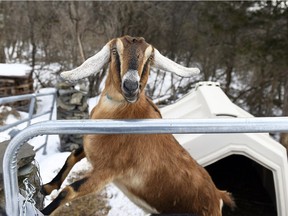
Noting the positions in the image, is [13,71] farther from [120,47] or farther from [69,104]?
[120,47]

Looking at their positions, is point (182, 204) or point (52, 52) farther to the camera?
point (52, 52)

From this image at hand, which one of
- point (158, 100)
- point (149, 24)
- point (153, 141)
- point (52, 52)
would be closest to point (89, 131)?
point (153, 141)

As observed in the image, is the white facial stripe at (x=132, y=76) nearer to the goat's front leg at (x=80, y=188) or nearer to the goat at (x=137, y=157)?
the goat at (x=137, y=157)

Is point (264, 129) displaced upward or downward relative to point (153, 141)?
upward

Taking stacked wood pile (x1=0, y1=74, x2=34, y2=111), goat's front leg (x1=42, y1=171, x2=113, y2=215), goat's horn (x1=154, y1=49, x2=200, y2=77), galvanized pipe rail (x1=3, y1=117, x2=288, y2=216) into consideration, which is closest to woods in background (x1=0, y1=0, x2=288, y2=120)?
stacked wood pile (x1=0, y1=74, x2=34, y2=111)

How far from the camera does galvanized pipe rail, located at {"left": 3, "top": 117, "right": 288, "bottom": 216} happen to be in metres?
1.06

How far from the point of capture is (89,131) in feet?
3.55

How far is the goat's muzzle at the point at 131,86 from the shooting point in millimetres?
1391

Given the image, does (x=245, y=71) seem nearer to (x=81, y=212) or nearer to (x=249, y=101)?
(x=249, y=101)

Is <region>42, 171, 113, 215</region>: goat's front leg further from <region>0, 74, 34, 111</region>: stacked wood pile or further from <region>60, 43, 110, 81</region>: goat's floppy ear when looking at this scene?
<region>0, 74, 34, 111</region>: stacked wood pile

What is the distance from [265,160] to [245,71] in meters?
8.32

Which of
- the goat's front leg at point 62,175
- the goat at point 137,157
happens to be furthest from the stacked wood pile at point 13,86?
the goat at point 137,157

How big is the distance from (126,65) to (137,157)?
46cm

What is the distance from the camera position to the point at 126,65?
1.49 m
